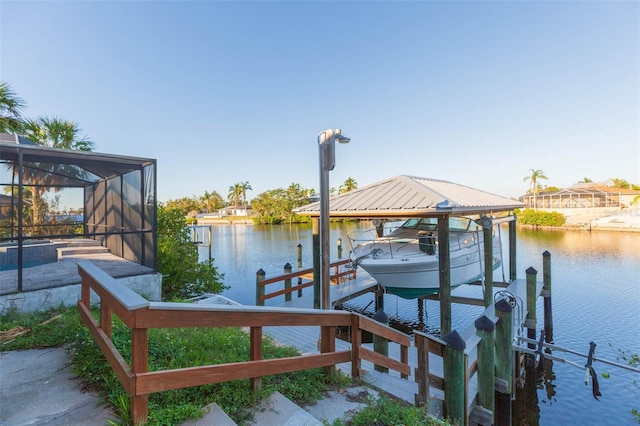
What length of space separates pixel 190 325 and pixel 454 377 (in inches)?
112

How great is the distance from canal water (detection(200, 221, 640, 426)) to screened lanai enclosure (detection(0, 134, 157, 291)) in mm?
5285

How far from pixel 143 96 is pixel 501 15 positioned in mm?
15407

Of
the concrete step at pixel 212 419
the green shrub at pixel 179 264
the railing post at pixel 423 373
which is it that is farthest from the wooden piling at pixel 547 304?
the concrete step at pixel 212 419

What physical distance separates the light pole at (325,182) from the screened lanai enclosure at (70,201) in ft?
13.3

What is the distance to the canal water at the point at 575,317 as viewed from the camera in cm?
592

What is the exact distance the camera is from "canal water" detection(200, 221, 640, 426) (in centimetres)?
592

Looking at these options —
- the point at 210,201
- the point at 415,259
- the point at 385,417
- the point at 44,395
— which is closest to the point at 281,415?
the point at 385,417

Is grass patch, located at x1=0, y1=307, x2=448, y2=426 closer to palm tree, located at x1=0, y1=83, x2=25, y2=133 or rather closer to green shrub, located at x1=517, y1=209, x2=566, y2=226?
palm tree, located at x1=0, y1=83, x2=25, y2=133

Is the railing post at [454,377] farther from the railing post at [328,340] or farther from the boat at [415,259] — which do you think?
the boat at [415,259]

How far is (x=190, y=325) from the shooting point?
77.4 inches

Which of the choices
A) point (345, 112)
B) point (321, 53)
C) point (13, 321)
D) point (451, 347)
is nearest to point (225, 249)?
point (345, 112)

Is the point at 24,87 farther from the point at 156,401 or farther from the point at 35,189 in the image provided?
the point at 156,401

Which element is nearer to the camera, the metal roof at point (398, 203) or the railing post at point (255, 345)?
the railing post at point (255, 345)

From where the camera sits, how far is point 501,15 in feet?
37.8
